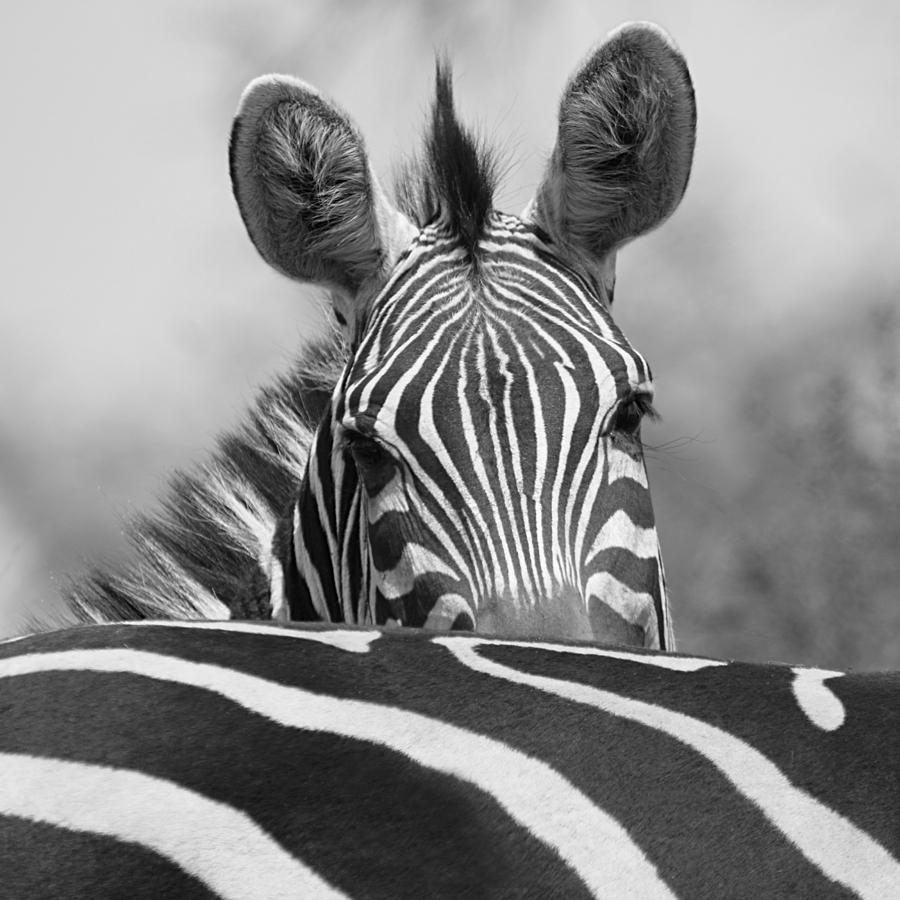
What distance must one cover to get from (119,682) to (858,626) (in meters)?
22.4

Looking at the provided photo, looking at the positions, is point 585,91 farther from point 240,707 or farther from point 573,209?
point 240,707

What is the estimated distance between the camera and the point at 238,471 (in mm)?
4629

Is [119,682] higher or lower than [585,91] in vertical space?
lower

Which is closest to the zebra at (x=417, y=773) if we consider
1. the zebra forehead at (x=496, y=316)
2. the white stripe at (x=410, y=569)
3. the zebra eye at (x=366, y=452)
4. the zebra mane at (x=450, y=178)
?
the white stripe at (x=410, y=569)

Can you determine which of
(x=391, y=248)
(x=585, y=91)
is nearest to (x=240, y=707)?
(x=391, y=248)

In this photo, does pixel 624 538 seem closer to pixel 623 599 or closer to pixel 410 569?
pixel 623 599

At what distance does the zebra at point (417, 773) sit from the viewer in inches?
57.2

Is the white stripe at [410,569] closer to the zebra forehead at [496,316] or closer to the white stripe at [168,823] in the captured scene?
the zebra forehead at [496,316]

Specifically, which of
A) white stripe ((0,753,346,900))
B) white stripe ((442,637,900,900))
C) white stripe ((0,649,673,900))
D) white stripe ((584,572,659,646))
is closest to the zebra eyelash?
white stripe ((584,572,659,646))

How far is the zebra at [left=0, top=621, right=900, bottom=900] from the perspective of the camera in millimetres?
1452

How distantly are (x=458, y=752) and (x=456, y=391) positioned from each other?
5.52 ft

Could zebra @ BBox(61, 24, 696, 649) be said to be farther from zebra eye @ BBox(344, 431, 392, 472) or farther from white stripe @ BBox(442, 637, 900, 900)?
white stripe @ BBox(442, 637, 900, 900)

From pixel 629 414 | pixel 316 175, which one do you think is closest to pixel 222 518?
pixel 316 175

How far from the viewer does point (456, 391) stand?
3.17m
